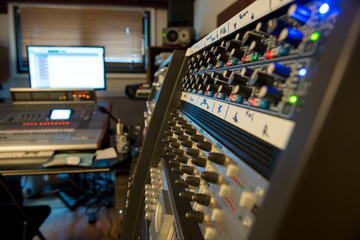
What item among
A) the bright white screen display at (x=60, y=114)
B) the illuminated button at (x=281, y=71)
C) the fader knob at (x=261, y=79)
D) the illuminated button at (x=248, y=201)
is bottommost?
the bright white screen display at (x=60, y=114)

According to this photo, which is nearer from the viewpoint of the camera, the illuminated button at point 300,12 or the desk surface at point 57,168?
the illuminated button at point 300,12

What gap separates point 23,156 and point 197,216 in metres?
1.29

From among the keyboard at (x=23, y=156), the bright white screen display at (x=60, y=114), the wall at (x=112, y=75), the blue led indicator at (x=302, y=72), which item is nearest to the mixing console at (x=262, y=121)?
the blue led indicator at (x=302, y=72)

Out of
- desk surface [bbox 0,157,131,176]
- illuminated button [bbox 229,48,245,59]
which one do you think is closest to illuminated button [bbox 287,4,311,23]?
illuminated button [bbox 229,48,245,59]

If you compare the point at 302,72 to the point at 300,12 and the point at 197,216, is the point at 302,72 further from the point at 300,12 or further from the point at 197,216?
the point at 197,216

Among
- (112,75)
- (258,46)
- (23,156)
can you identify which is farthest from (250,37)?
(112,75)

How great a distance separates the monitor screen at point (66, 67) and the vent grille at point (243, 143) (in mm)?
1554

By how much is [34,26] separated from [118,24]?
0.95 meters

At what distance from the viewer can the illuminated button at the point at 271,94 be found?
0.93ft

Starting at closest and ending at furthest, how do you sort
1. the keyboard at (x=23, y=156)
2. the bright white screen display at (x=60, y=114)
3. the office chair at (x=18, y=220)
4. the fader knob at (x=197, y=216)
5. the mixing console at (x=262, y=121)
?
the mixing console at (x=262, y=121), the fader knob at (x=197, y=216), the office chair at (x=18, y=220), the keyboard at (x=23, y=156), the bright white screen display at (x=60, y=114)

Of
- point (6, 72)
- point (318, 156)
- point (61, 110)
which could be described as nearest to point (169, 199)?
point (318, 156)

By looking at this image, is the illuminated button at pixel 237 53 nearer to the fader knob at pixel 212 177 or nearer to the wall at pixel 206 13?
the fader knob at pixel 212 177

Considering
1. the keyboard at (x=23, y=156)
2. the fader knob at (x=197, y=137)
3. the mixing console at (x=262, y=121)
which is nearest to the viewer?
the mixing console at (x=262, y=121)

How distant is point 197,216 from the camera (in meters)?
0.41
